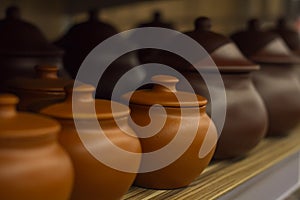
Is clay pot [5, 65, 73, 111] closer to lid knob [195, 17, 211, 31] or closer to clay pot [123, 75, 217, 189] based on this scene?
clay pot [123, 75, 217, 189]

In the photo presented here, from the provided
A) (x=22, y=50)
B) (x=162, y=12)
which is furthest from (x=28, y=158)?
(x=162, y=12)

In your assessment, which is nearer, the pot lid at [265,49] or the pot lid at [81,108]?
the pot lid at [81,108]

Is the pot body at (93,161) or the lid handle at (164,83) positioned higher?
the lid handle at (164,83)

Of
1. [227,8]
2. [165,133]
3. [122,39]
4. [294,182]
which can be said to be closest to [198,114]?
[165,133]

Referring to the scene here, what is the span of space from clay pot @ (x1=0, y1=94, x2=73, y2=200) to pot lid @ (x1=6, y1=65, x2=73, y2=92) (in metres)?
0.13

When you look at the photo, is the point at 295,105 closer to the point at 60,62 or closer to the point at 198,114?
the point at 198,114

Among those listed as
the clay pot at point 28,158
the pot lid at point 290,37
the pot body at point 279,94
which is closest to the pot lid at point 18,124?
the clay pot at point 28,158

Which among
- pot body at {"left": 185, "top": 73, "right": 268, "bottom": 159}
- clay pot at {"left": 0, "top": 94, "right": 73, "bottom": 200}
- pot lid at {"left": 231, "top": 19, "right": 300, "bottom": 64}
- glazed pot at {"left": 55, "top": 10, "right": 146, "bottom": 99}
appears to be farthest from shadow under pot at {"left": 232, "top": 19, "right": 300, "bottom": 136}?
clay pot at {"left": 0, "top": 94, "right": 73, "bottom": 200}

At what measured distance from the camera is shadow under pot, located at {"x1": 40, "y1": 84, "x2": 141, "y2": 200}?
47 centimetres

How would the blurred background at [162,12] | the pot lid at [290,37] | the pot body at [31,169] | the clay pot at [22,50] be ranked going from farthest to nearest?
1. the blurred background at [162,12]
2. the pot lid at [290,37]
3. the clay pot at [22,50]
4. the pot body at [31,169]

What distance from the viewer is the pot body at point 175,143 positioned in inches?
22.4

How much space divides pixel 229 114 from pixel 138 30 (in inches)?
9.7

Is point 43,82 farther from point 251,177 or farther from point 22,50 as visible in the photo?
point 251,177

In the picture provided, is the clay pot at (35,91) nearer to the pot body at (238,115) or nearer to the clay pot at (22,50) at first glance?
the clay pot at (22,50)
